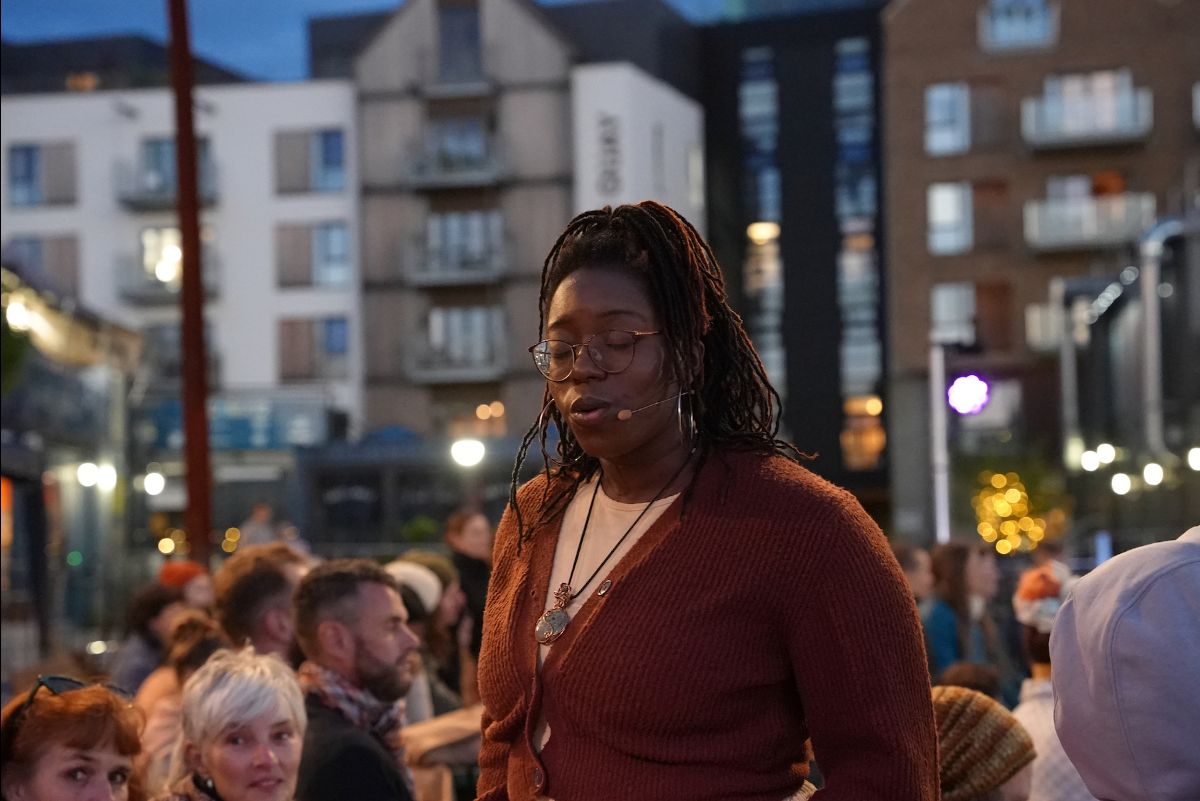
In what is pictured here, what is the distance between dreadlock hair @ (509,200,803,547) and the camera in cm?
247

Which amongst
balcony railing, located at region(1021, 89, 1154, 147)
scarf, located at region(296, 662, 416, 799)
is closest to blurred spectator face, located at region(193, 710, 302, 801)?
scarf, located at region(296, 662, 416, 799)

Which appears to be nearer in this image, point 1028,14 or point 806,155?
point 1028,14

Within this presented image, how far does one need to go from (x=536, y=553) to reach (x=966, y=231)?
3892cm

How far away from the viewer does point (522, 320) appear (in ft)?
138

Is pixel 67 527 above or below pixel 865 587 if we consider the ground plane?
below

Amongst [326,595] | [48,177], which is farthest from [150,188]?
[326,595]

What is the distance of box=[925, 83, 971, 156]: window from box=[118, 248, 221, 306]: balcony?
19.2m

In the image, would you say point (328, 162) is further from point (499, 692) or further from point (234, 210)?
point (499, 692)

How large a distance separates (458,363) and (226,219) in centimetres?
762

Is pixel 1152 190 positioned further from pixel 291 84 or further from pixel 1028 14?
pixel 291 84

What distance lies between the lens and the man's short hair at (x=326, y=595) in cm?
454

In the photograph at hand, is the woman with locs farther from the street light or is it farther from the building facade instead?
the building facade

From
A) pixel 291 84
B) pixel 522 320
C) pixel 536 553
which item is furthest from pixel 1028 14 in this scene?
pixel 536 553

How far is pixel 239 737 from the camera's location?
3.98 m
